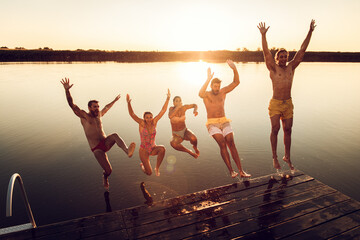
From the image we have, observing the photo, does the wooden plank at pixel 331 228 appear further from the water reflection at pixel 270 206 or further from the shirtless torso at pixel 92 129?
the shirtless torso at pixel 92 129

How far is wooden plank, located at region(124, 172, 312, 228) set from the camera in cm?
435

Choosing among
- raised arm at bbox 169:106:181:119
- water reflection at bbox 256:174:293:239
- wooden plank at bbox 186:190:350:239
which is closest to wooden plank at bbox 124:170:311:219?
water reflection at bbox 256:174:293:239

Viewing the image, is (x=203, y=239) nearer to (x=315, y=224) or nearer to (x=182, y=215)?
(x=182, y=215)

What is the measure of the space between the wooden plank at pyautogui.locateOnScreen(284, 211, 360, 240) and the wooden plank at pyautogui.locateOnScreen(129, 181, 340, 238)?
2.26 feet

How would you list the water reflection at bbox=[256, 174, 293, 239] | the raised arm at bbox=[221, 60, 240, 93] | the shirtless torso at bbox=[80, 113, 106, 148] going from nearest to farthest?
the water reflection at bbox=[256, 174, 293, 239]
the raised arm at bbox=[221, 60, 240, 93]
the shirtless torso at bbox=[80, 113, 106, 148]

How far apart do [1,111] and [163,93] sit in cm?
1371

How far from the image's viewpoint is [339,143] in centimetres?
1097

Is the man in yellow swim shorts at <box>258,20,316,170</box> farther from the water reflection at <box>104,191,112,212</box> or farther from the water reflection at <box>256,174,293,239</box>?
the water reflection at <box>104,191,112,212</box>

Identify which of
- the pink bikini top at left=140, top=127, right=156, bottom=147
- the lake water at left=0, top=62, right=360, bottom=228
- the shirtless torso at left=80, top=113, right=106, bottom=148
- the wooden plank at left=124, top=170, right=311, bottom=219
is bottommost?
the lake water at left=0, top=62, right=360, bottom=228

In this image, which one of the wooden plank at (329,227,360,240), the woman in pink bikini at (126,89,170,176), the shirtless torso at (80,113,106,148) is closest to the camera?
the wooden plank at (329,227,360,240)

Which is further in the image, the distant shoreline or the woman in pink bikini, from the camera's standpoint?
the distant shoreline

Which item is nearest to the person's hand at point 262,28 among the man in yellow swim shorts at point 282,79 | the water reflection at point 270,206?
the man in yellow swim shorts at point 282,79

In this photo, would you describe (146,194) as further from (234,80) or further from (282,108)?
(282,108)

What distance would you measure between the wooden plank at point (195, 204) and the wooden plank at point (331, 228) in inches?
49.7
